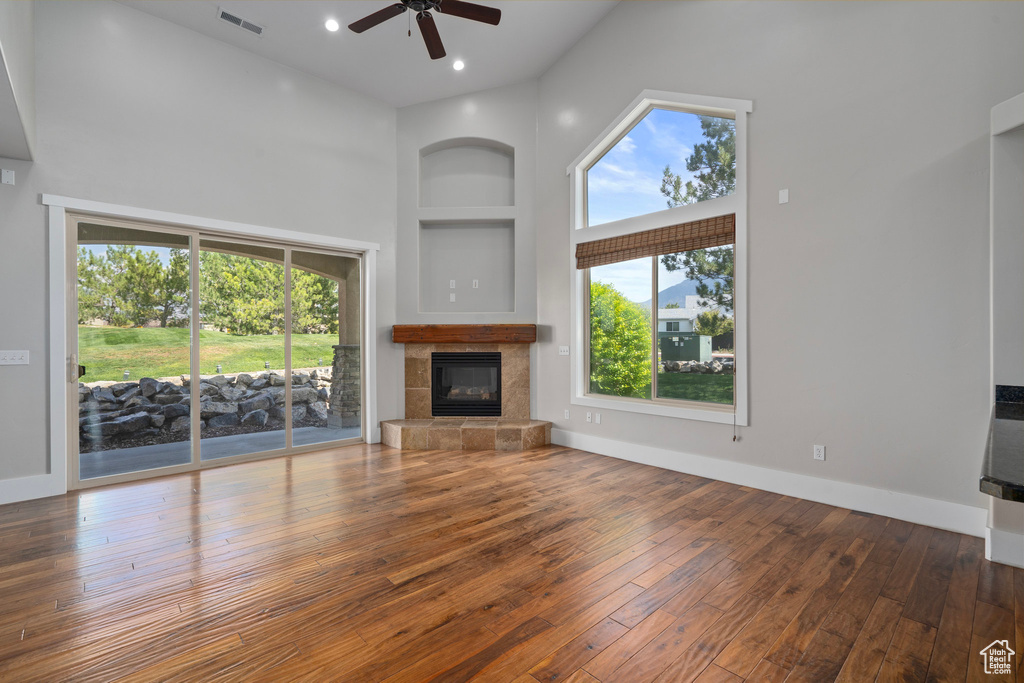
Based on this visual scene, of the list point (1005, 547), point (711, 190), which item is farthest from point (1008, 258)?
point (711, 190)

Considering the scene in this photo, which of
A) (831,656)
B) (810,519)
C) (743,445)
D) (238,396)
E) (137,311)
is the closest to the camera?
(831,656)

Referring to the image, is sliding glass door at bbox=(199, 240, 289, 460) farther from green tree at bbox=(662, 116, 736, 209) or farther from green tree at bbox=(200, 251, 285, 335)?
green tree at bbox=(662, 116, 736, 209)

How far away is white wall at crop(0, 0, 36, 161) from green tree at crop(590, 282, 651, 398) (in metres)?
4.77

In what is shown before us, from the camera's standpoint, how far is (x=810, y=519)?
313cm

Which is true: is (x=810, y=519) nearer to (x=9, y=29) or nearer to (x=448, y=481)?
(x=448, y=481)

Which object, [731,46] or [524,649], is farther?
[731,46]

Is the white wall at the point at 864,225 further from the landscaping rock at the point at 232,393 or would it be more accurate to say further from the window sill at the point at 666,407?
the landscaping rock at the point at 232,393

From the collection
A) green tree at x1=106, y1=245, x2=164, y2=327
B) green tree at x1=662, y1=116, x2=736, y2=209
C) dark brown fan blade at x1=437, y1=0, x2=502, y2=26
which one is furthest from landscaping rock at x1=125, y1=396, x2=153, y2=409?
green tree at x1=662, y1=116, x2=736, y2=209

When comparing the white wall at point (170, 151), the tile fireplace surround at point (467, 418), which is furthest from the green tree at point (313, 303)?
the tile fireplace surround at point (467, 418)

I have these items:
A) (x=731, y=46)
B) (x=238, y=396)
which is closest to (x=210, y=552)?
(x=238, y=396)

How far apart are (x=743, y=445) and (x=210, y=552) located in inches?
154

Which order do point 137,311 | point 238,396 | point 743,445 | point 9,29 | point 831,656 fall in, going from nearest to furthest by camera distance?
point 831,656, point 9,29, point 743,445, point 137,311, point 238,396

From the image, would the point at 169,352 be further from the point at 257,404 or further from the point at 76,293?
the point at 257,404

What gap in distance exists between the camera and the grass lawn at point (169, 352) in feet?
13.1
